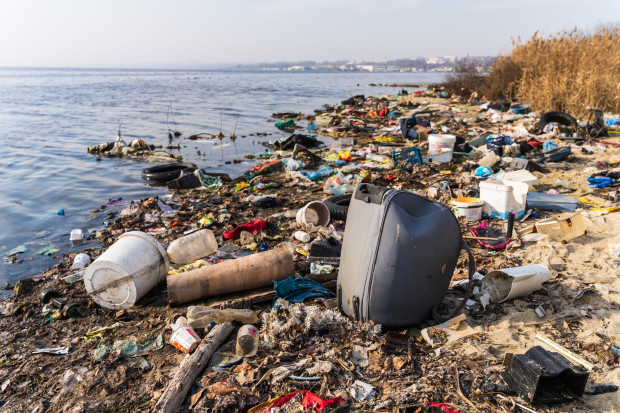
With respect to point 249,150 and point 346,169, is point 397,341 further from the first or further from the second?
point 249,150

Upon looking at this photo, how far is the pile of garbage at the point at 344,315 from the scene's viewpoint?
2551mm

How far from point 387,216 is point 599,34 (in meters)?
15.4

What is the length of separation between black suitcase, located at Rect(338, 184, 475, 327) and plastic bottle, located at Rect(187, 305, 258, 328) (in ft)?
2.86

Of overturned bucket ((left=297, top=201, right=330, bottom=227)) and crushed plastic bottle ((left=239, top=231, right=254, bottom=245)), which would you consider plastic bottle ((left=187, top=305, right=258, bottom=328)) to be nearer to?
crushed plastic bottle ((left=239, top=231, right=254, bottom=245))

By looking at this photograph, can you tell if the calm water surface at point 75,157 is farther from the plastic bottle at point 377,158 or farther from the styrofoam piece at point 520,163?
the styrofoam piece at point 520,163

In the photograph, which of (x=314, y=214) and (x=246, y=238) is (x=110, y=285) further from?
(x=314, y=214)

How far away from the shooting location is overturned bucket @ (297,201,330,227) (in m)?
5.62

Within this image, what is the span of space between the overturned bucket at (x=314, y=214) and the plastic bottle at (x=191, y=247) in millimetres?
1214

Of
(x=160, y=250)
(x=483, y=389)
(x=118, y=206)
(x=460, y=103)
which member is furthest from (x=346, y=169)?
(x=460, y=103)

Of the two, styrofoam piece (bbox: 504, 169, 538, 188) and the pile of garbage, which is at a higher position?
styrofoam piece (bbox: 504, 169, 538, 188)

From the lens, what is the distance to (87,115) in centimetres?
2016

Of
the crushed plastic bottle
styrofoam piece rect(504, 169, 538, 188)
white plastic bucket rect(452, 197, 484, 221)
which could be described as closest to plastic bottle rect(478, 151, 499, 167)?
styrofoam piece rect(504, 169, 538, 188)

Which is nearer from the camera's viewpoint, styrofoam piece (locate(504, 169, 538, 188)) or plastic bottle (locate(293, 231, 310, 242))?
plastic bottle (locate(293, 231, 310, 242))

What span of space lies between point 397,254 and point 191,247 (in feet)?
9.07
